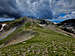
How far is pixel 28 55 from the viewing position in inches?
486

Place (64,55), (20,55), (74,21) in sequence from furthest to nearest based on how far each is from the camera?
(74,21)
(20,55)
(64,55)

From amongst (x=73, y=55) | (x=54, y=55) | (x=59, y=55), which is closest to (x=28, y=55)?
(x=54, y=55)

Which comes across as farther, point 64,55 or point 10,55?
point 10,55

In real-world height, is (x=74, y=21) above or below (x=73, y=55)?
below

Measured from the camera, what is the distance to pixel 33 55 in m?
12.1

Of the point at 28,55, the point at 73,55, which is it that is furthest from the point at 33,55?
the point at 73,55

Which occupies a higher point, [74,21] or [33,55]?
[33,55]

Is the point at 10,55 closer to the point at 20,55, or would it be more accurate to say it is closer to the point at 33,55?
the point at 20,55

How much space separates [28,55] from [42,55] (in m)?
2.74

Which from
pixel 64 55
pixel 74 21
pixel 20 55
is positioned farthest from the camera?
pixel 74 21

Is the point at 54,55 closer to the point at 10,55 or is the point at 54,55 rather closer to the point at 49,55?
the point at 49,55

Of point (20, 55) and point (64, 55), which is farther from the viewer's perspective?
point (20, 55)

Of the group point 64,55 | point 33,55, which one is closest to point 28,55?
point 33,55

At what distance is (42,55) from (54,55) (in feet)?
7.39
